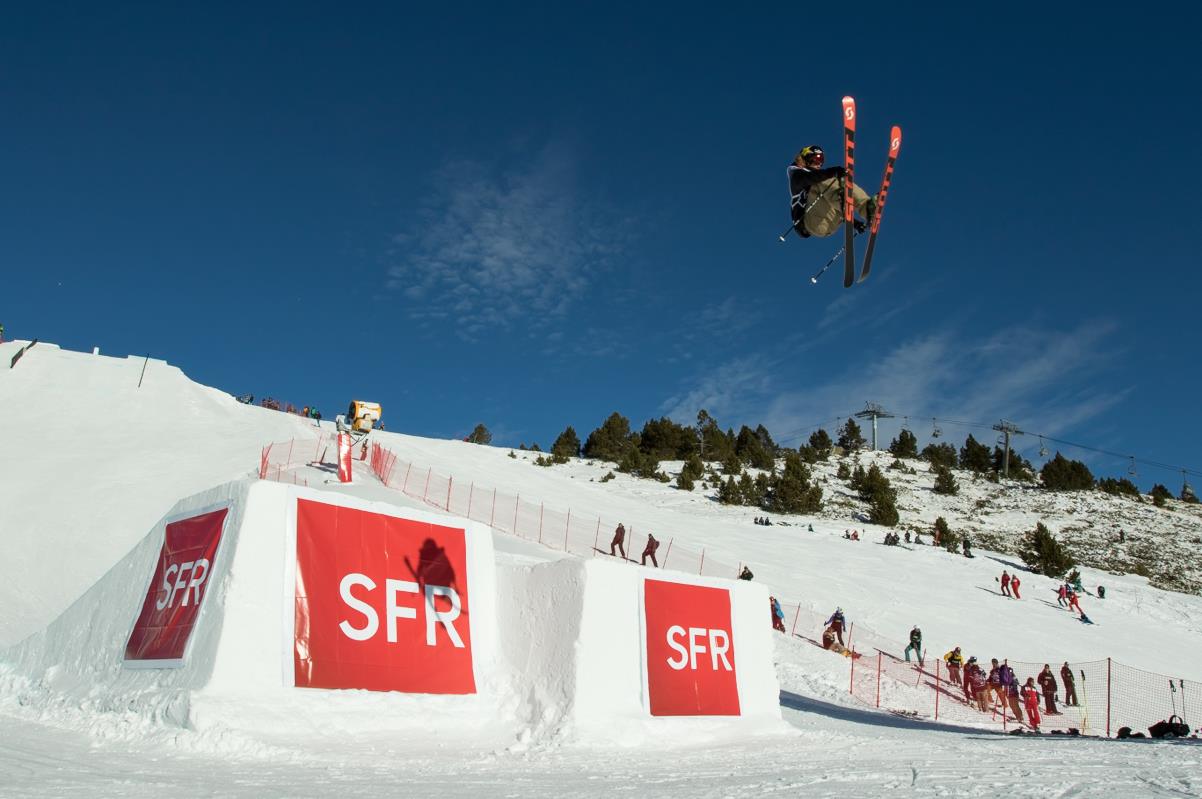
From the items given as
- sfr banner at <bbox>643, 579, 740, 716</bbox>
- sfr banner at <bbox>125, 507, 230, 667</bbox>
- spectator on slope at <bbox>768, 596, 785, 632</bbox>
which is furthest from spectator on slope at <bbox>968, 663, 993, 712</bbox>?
sfr banner at <bbox>125, 507, 230, 667</bbox>

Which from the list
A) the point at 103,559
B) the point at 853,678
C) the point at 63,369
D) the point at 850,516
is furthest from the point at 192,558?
the point at 850,516

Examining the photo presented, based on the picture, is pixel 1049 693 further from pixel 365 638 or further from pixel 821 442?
pixel 821 442

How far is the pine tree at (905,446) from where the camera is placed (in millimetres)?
82812

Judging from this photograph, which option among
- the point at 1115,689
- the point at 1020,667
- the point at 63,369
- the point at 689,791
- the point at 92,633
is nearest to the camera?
the point at 689,791

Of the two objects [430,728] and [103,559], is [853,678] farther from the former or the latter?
[103,559]

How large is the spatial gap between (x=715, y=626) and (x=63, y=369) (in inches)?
1773

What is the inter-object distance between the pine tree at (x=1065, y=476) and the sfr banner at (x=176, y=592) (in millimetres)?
73378

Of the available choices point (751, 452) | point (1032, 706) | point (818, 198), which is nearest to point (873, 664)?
point (1032, 706)

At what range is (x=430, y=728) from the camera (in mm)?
8320

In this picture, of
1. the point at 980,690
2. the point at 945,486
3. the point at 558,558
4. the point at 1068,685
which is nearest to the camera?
the point at 980,690

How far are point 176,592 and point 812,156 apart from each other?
865cm

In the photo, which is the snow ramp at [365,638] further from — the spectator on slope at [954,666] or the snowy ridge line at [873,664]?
the spectator on slope at [954,666]

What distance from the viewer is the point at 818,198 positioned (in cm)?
869

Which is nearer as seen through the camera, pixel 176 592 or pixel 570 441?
pixel 176 592
